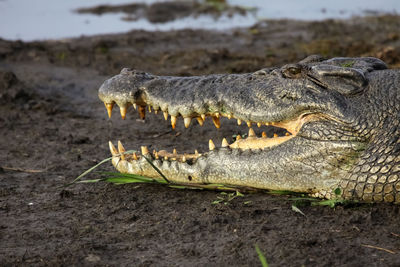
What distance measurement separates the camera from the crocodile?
3.87 metres

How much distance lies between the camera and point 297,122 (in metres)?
4.06

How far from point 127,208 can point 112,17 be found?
10.0m

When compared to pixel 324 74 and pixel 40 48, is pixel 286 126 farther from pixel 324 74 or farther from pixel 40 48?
pixel 40 48

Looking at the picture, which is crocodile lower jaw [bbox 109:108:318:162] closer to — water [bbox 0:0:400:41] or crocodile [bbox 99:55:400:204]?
crocodile [bbox 99:55:400:204]

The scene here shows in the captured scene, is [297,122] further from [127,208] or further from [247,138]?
[127,208]

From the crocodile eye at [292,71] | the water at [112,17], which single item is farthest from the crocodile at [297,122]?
the water at [112,17]

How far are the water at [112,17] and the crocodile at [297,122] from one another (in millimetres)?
7644

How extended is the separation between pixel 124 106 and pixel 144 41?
245 inches

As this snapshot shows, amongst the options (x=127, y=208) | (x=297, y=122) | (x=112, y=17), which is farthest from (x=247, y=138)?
(x=112, y=17)

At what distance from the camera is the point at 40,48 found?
9641mm

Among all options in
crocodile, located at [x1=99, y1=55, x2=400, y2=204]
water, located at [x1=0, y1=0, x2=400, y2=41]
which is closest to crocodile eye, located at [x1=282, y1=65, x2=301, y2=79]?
crocodile, located at [x1=99, y1=55, x2=400, y2=204]

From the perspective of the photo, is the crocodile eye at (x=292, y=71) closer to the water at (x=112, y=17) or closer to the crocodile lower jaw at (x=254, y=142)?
the crocodile lower jaw at (x=254, y=142)

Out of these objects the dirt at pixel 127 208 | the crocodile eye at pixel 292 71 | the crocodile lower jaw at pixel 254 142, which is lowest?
the dirt at pixel 127 208

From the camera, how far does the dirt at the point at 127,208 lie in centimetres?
338
